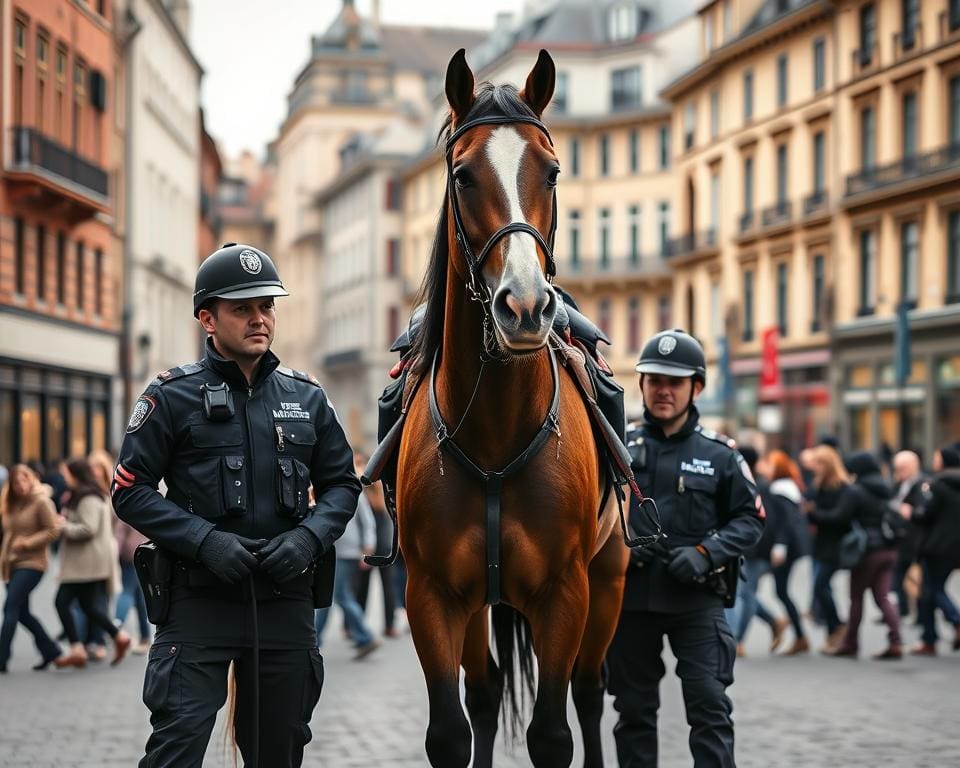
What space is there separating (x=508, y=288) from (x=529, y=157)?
65 centimetres

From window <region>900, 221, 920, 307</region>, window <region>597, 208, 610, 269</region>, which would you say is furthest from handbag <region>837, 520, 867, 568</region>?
window <region>597, 208, 610, 269</region>

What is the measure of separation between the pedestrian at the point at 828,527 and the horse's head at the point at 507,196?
11151mm

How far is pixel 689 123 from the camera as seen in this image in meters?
57.0

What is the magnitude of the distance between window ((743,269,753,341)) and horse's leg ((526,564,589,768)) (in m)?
45.7

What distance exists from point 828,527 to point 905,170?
26.0 metres

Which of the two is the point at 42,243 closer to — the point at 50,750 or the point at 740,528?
the point at 50,750

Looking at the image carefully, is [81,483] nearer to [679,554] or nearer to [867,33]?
[679,554]

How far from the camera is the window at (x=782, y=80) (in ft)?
159

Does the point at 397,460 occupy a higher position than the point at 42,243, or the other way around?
the point at 42,243

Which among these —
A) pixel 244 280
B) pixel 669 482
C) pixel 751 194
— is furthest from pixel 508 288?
pixel 751 194

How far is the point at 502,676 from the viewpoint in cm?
743

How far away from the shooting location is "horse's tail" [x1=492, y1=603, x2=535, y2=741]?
7.44 metres

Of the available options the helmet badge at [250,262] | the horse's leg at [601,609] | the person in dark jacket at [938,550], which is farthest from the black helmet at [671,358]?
the person in dark jacket at [938,550]

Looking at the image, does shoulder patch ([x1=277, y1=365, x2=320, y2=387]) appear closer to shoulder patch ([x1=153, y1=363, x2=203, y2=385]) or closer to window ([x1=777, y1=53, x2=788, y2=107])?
shoulder patch ([x1=153, y1=363, x2=203, y2=385])
